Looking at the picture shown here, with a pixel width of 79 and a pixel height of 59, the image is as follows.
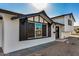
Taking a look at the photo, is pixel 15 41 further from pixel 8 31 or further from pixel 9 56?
pixel 9 56

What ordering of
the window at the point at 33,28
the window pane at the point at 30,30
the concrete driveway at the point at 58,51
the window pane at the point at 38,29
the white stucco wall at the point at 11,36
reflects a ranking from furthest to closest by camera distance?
the window pane at the point at 38,29 < the window pane at the point at 30,30 < the window at the point at 33,28 < the concrete driveway at the point at 58,51 < the white stucco wall at the point at 11,36

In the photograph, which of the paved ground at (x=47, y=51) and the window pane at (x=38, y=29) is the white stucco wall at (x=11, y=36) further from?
the window pane at (x=38, y=29)

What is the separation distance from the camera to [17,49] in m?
7.18

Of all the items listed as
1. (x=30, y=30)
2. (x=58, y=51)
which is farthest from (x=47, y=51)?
(x=30, y=30)

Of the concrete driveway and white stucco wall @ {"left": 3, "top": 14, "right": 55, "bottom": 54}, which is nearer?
white stucco wall @ {"left": 3, "top": 14, "right": 55, "bottom": 54}

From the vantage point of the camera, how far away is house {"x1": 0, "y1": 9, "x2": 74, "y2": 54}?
6422 millimetres

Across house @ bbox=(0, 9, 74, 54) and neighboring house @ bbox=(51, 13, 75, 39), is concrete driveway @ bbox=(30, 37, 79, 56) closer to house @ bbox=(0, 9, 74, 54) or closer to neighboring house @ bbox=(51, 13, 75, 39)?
house @ bbox=(0, 9, 74, 54)

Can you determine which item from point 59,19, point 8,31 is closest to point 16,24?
point 8,31

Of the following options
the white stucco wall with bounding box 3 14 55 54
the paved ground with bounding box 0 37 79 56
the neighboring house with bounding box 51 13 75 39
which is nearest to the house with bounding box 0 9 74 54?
the white stucco wall with bounding box 3 14 55 54

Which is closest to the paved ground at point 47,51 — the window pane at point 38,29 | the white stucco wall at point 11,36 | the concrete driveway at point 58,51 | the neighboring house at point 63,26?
the concrete driveway at point 58,51

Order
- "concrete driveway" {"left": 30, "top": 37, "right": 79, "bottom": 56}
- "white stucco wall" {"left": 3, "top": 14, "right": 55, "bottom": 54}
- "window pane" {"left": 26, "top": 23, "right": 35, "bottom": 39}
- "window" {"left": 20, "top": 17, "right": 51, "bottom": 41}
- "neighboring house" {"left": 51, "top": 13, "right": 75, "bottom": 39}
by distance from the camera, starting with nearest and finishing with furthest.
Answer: "white stucco wall" {"left": 3, "top": 14, "right": 55, "bottom": 54} → "concrete driveway" {"left": 30, "top": 37, "right": 79, "bottom": 56} → "window" {"left": 20, "top": 17, "right": 51, "bottom": 41} → "window pane" {"left": 26, "top": 23, "right": 35, "bottom": 39} → "neighboring house" {"left": 51, "top": 13, "right": 75, "bottom": 39}

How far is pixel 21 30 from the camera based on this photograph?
7598mm

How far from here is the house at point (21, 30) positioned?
6.42 meters

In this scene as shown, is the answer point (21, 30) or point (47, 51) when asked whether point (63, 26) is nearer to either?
point (47, 51)
